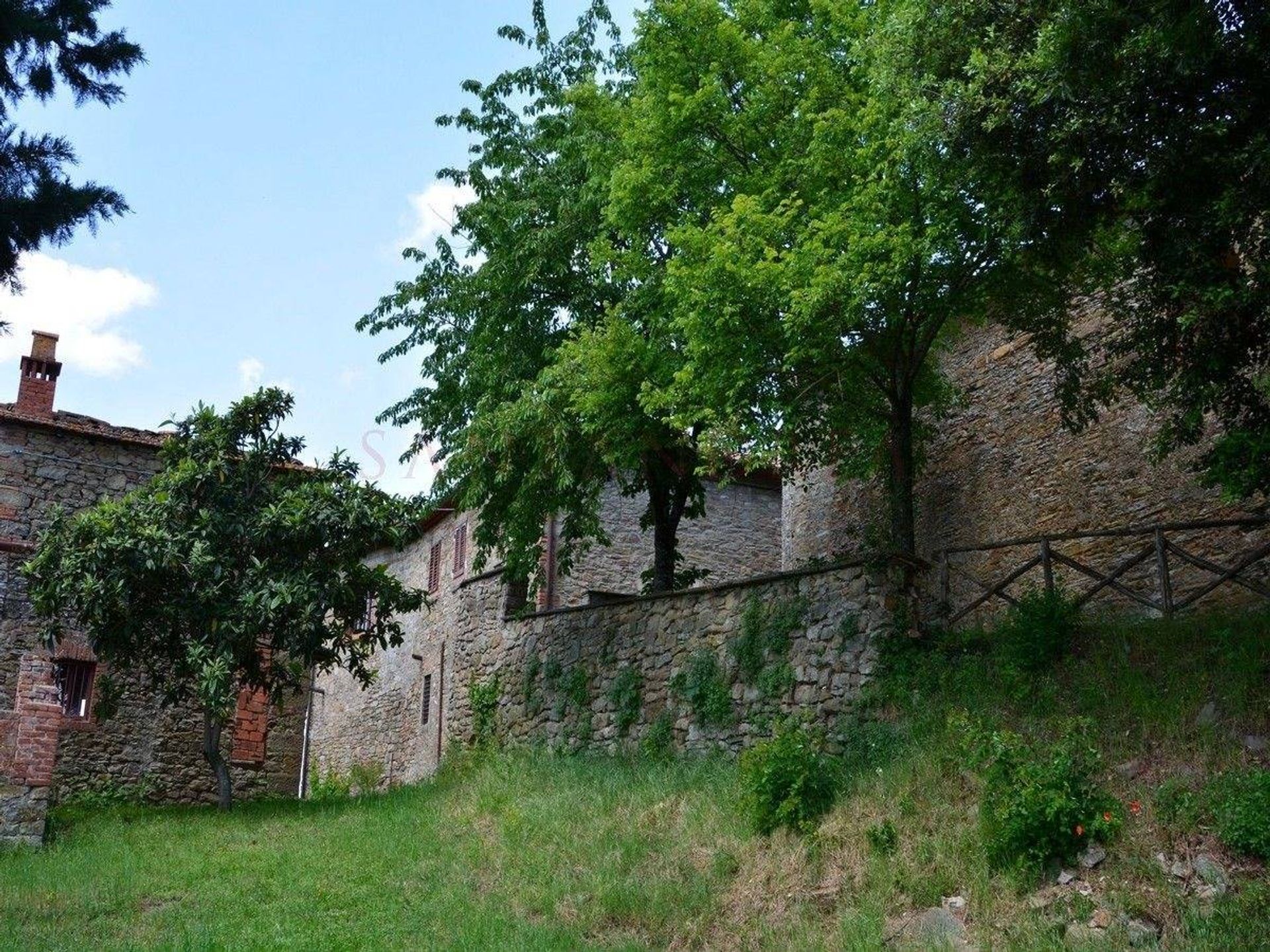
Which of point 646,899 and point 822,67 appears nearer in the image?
point 646,899

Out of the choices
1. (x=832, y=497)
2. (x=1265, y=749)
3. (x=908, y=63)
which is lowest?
(x=1265, y=749)

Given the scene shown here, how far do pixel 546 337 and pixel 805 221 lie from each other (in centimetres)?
599

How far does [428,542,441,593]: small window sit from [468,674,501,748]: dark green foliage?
570cm

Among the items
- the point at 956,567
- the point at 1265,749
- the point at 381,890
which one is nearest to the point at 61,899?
the point at 381,890

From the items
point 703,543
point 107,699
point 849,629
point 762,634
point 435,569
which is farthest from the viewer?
point 435,569

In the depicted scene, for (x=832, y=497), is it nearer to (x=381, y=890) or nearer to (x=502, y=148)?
(x=502, y=148)

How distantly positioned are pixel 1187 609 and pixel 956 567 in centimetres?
290

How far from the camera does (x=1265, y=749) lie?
9.87 m

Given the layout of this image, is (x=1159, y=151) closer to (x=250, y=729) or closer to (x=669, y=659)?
(x=669, y=659)

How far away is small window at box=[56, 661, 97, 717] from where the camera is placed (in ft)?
65.4

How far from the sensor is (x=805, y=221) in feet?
46.1

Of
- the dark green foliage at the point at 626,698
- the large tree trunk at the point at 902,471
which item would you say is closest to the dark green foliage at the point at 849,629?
the large tree trunk at the point at 902,471

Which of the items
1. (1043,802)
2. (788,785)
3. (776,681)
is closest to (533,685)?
(776,681)

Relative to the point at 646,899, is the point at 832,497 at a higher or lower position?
higher
